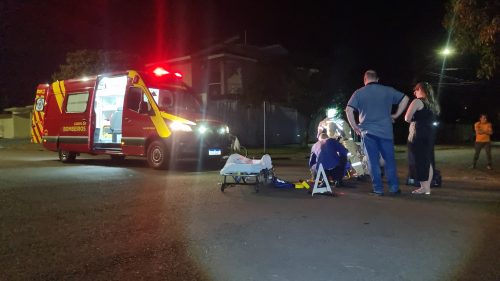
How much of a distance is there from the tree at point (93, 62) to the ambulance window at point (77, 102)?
14843 mm

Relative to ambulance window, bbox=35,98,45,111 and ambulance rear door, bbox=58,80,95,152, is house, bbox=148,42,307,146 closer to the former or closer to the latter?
ambulance window, bbox=35,98,45,111

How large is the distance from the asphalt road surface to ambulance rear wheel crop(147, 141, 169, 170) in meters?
3.74

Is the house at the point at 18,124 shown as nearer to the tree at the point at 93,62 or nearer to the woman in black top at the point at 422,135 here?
the tree at the point at 93,62

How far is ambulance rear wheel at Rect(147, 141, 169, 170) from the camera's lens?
1288 cm

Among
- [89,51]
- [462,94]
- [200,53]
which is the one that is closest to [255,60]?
[200,53]

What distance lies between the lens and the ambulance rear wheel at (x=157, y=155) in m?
12.9

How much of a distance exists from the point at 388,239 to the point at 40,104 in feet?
50.8

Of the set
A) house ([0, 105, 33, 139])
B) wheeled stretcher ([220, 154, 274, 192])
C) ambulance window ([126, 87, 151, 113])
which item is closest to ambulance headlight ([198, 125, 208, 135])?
ambulance window ([126, 87, 151, 113])

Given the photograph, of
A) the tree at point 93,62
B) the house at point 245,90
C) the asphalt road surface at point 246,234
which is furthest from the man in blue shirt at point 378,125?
the tree at point 93,62

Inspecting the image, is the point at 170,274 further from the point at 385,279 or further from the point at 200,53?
the point at 200,53

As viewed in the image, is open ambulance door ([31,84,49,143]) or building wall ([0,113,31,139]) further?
building wall ([0,113,31,139])

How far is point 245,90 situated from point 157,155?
14.0 m

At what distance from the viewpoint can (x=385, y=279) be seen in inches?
151

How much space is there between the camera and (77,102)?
15625 millimetres
